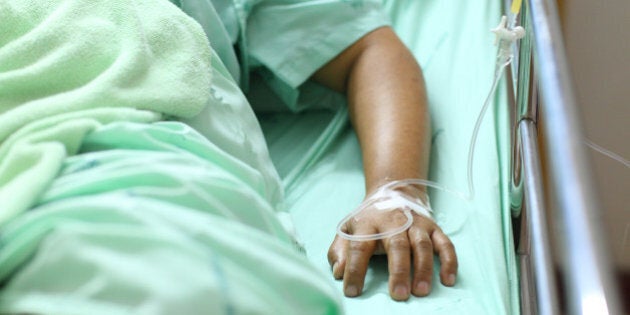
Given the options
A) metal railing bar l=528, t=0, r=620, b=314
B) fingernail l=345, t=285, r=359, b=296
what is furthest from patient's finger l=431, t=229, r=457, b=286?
metal railing bar l=528, t=0, r=620, b=314

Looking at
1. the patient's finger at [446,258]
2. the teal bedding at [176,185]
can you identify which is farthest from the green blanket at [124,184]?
the patient's finger at [446,258]

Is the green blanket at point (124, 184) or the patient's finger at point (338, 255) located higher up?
the green blanket at point (124, 184)

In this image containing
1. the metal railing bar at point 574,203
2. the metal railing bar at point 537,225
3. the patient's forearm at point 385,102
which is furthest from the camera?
the patient's forearm at point 385,102

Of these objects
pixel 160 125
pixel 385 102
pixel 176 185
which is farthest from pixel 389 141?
pixel 176 185

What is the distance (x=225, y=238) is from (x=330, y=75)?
908 millimetres

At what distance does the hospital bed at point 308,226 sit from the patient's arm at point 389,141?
3 cm

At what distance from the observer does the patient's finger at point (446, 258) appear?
961mm

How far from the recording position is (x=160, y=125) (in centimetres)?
72

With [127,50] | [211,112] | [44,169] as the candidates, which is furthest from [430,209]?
[44,169]

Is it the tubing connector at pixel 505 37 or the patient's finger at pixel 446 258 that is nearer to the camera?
the patient's finger at pixel 446 258

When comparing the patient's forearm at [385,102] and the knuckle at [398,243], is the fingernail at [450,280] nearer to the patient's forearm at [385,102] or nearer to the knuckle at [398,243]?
the knuckle at [398,243]

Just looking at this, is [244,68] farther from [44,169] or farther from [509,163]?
[44,169]

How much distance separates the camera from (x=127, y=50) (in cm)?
80

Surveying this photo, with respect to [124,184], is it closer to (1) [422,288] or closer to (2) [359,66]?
(1) [422,288]
